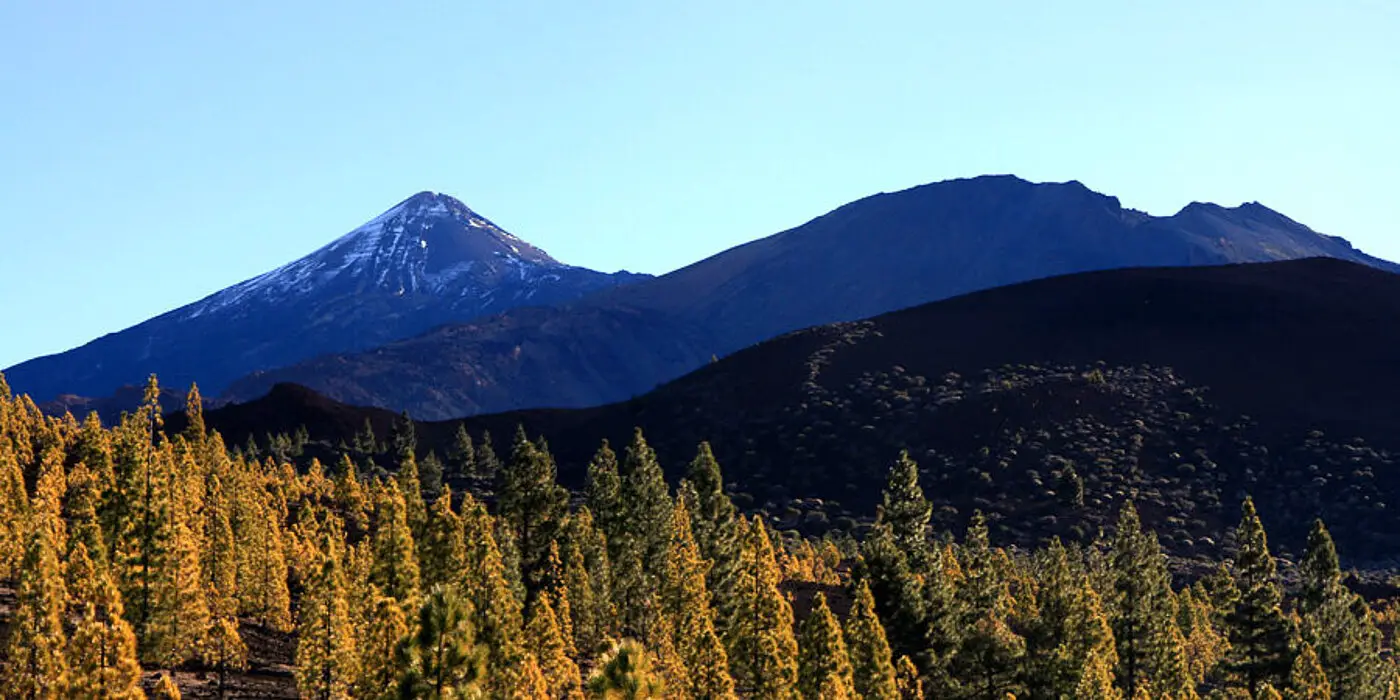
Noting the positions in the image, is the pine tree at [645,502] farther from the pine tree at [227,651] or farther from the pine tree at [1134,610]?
the pine tree at [227,651]

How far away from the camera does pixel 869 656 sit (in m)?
56.9

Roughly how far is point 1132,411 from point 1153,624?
12782 cm

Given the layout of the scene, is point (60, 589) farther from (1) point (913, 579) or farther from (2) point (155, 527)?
(1) point (913, 579)

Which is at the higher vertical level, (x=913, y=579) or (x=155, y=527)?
(x=155, y=527)

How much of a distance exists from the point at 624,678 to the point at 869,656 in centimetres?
3208

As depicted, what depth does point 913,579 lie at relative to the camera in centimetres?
6775

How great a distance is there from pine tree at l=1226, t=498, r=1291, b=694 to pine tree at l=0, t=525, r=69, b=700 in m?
56.5

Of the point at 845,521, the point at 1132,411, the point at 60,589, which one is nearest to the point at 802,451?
the point at 845,521

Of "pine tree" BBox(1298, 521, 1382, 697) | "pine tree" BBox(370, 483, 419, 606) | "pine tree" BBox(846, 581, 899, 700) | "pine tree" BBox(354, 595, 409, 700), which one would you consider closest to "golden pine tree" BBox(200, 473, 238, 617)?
"pine tree" BBox(370, 483, 419, 606)

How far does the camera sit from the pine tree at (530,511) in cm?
8131

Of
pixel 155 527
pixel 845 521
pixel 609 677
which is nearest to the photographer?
pixel 609 677

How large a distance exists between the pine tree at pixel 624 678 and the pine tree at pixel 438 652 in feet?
23.7

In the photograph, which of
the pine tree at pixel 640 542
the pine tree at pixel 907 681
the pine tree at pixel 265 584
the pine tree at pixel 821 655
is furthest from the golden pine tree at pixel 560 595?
the pine tree at pixel 907 681

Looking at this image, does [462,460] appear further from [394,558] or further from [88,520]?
[394,558]
